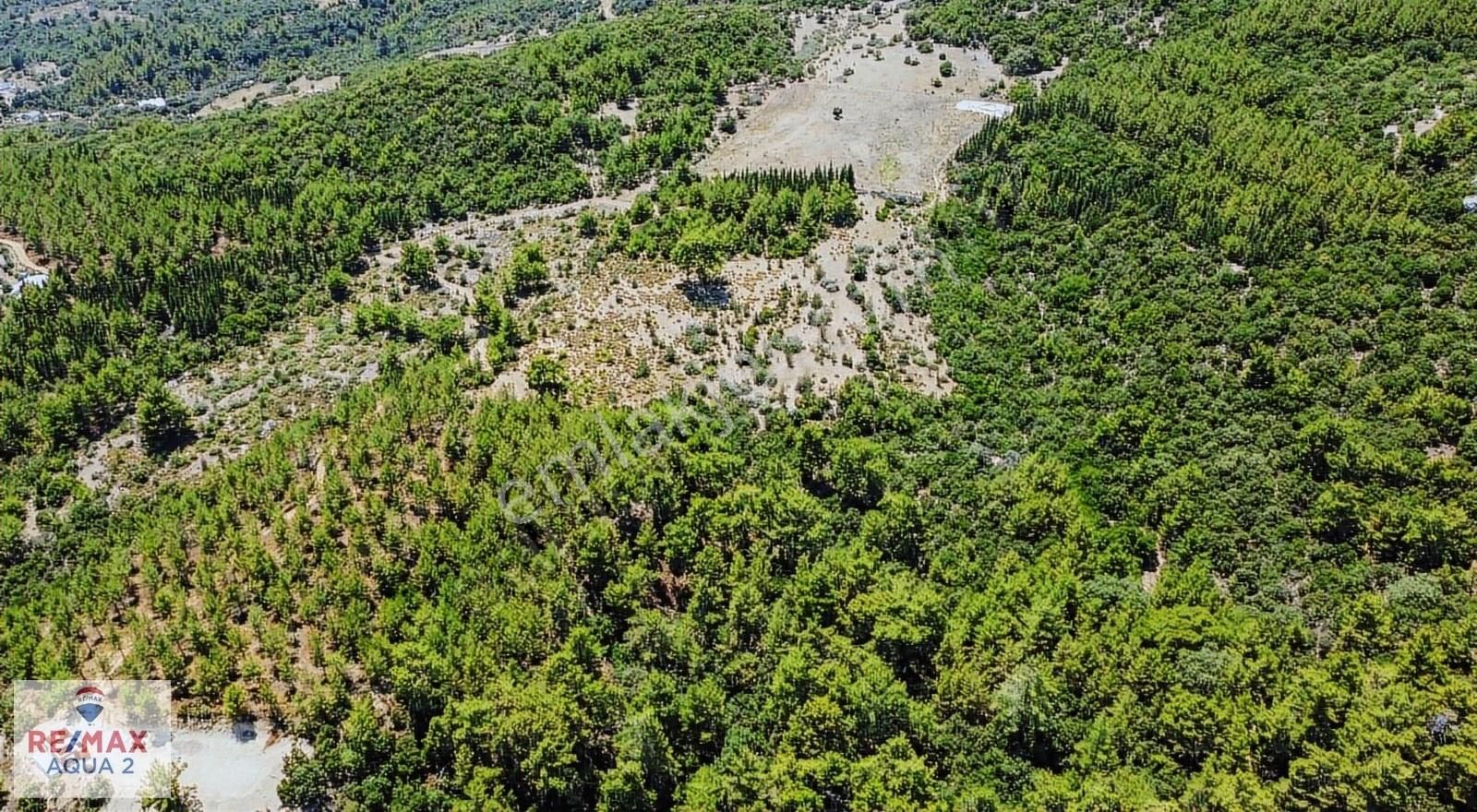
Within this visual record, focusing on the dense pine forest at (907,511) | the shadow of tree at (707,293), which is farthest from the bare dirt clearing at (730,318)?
the dense pine forest at (907,511)

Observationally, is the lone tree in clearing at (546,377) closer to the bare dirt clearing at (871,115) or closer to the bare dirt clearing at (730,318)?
the bare dirt clearing at (730,318)

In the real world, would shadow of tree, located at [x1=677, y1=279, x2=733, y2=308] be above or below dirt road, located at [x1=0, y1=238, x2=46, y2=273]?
below

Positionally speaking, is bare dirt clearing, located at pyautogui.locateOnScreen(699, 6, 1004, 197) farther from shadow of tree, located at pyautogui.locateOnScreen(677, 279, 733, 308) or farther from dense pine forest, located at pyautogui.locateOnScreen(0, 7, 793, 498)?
shadow of tree, located at pyautogui.locateOnScreen(677, 279, 733, 308)

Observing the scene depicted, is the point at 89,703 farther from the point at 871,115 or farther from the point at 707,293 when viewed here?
the point at 871,115

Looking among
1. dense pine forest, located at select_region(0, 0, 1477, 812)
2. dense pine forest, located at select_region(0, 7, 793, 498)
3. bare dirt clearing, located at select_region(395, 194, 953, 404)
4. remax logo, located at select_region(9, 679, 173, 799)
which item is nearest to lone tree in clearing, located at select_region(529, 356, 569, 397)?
bare dirt clearing, located at select_region(395, 194, 953, 404)

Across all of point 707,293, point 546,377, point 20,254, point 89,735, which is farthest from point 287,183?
point 89,735

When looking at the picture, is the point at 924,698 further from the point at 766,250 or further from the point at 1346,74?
the point at 1346,74
